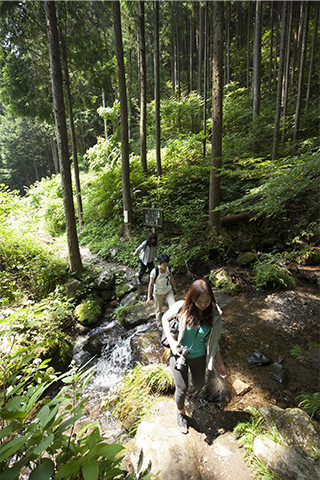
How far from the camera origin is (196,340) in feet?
8.50

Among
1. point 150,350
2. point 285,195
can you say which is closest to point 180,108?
point 285,195

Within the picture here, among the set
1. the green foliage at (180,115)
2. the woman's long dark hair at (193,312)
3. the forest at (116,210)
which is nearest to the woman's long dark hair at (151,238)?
the forest at (116,210)

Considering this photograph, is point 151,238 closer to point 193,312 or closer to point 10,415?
point 193,312

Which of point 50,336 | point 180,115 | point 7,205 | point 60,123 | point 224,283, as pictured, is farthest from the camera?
point 180,115

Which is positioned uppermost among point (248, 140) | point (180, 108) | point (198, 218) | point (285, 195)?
point (180, 108)

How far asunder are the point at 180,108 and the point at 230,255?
1284cm

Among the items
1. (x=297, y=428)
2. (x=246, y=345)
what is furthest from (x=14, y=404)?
(x=246, y=345)

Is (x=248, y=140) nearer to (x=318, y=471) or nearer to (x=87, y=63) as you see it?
(x=87, y=63)

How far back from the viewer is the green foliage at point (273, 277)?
6.26 m

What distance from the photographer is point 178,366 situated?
2.50 m

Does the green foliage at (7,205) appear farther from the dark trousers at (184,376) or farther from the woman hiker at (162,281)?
the dark trousers at (184,376)

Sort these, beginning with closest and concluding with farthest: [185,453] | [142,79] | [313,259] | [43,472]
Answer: [43,472], [185,453], [313,259], [142,79]

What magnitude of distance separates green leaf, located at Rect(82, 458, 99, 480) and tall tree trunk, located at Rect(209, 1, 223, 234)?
21.4 ft

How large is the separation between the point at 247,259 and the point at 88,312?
5.40 meters
